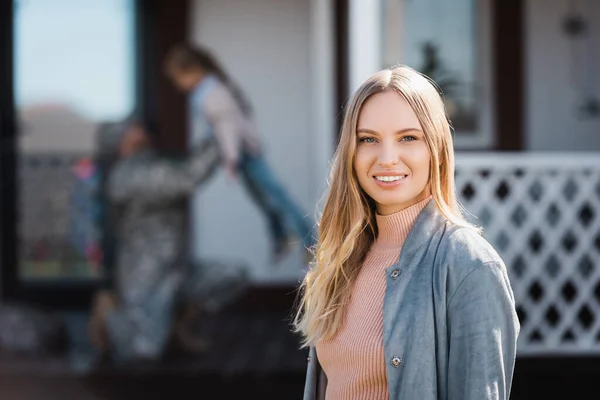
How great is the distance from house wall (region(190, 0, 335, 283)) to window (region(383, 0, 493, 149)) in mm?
843

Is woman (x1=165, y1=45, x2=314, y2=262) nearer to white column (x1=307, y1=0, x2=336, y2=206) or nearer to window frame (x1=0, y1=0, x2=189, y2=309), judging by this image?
window frame (x1=0, y1=0, x2=189, y2=309)

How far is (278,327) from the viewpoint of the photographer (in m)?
7.11

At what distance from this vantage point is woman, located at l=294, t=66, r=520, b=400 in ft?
6.36

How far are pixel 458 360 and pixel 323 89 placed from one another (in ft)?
17.9

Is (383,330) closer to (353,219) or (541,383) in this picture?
(353,219)

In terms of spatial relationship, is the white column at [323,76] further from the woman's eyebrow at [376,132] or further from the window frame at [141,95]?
the woman's eyebrow at [376,132]

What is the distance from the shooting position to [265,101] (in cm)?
764

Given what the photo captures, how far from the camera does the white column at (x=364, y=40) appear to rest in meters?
5.38

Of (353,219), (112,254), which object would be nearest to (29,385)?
(112,254)

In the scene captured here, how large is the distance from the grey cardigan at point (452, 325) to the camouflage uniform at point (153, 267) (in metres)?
4.02

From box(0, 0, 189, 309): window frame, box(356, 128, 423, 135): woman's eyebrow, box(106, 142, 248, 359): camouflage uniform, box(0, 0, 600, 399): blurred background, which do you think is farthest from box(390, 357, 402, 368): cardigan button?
box(0, 0, 189, 309): window frame

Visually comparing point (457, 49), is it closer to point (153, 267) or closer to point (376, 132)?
point (153, 267)

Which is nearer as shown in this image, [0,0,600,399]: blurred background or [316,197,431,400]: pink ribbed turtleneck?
[316,197,431,400]: pink ribbed turtleneck

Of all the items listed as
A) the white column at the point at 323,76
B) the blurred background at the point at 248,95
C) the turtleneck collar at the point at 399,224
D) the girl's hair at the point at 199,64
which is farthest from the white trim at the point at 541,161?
the turtleneck collar at the point at 399,224
